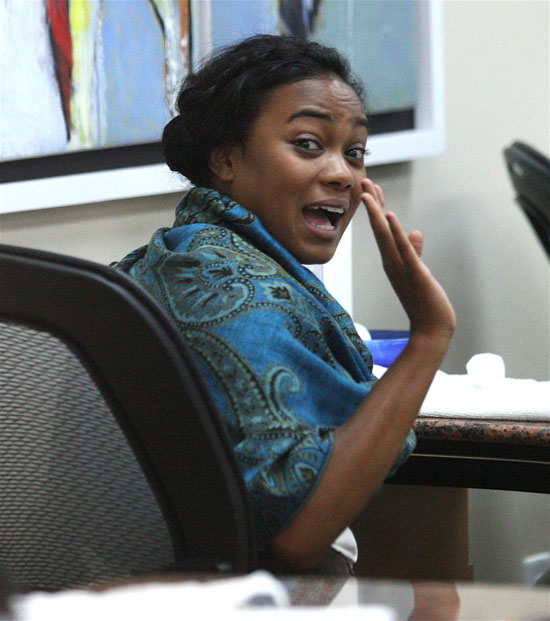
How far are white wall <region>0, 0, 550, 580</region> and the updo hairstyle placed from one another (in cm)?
115

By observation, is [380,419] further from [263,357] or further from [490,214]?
[490,214]

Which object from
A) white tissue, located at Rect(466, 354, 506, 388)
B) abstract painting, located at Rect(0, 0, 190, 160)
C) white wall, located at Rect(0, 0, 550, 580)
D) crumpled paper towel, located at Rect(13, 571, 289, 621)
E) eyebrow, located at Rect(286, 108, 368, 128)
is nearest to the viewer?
crumpled paper towel, located at Rect(13, 571, 289, 621)

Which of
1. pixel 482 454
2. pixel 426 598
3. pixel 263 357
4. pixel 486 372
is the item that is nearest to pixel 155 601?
pixel 426 598

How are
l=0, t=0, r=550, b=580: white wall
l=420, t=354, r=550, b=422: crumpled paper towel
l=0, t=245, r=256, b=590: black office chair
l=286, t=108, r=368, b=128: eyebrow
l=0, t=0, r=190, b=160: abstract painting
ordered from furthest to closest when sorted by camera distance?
l=0, t=0, r=550, b=580: white wall < l=0, t=0, r=190, b=160: abstract painting < l=420, t=354, r=550, b=422: crumpled paper towel < l=286, t=108, r=368, b=128: eyebrow < l=0, t=245, r=256, b=590: black office chair

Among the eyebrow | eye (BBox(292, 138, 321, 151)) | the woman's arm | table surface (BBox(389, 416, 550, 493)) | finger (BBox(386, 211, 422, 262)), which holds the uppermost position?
the eyebrow

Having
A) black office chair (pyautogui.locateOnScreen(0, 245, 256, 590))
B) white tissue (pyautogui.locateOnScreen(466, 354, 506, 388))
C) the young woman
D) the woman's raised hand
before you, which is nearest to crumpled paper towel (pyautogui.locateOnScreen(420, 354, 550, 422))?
white tissue (pyautogui.locateOnScreen(466, 354, 506, 388))

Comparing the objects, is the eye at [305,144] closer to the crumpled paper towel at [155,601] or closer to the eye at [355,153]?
the eye at [355,153]

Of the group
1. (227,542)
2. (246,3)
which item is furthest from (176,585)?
(246,3)

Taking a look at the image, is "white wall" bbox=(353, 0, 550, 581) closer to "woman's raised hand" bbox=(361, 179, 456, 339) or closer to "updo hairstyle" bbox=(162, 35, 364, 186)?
"updo hairstyle" bbox=(162, 35, 364, 186)

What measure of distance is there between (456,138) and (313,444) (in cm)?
165

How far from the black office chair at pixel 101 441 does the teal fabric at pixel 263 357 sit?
0.10 m

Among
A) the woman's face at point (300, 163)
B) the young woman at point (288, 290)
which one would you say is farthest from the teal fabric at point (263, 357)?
the woman's face at point (300, 163)

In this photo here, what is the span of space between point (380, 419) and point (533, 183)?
0.23m

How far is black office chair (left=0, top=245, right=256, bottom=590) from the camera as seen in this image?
66cm
